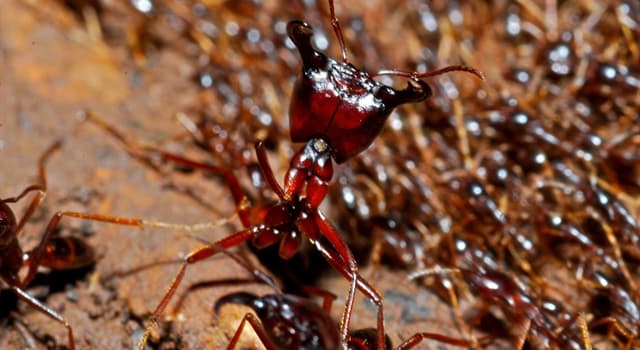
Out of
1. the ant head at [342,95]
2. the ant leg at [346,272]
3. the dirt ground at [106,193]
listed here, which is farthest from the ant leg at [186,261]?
the ant head at [342,95]

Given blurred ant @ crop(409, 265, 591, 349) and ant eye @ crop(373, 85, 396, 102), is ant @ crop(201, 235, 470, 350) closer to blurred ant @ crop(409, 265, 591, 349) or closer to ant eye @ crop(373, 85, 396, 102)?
blurred ant @ crop(409, 265, 591, 349)

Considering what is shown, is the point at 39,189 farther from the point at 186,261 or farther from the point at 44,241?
the point at 186,261

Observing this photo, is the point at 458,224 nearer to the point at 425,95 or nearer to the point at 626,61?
the point at 425,95

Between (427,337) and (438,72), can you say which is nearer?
(438,72)

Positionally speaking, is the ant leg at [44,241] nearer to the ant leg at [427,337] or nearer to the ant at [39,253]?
the ant at [39,253]

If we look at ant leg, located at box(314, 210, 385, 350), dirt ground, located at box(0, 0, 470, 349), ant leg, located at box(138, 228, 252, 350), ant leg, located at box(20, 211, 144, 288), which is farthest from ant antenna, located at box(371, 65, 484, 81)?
ant leg, located at box(20, 211, 144, 288)

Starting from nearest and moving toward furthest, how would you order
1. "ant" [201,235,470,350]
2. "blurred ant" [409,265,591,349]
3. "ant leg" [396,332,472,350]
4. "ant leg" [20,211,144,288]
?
"ant" [201,235,470,350] < "ant leg" [396,332,472,350] < "ant leg" [20,211,144,288] < "blurred ant" [409,265,591,349]

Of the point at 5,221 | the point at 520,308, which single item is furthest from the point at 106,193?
the point at 520,308
